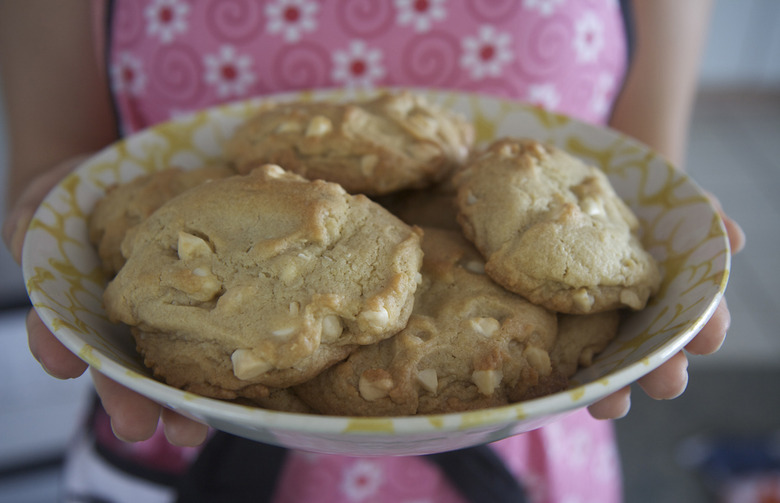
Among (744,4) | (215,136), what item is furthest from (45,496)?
(744,4)

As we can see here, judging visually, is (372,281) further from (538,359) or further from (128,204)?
(128,204)

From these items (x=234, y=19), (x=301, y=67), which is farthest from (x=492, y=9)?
(x=234, y=19)

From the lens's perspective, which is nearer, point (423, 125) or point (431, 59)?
point (423, 125)

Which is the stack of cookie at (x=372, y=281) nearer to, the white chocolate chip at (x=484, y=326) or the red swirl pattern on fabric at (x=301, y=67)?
the white chocolate chip at (x=484, y=326)

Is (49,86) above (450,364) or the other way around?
above

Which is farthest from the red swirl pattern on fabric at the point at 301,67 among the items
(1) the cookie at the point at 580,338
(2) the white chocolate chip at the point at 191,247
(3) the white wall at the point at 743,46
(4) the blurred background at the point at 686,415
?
(3) the white wall at the point at 743,46

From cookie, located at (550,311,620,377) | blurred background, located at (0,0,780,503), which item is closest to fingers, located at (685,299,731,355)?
cookie, located at (550,311,620,377)
